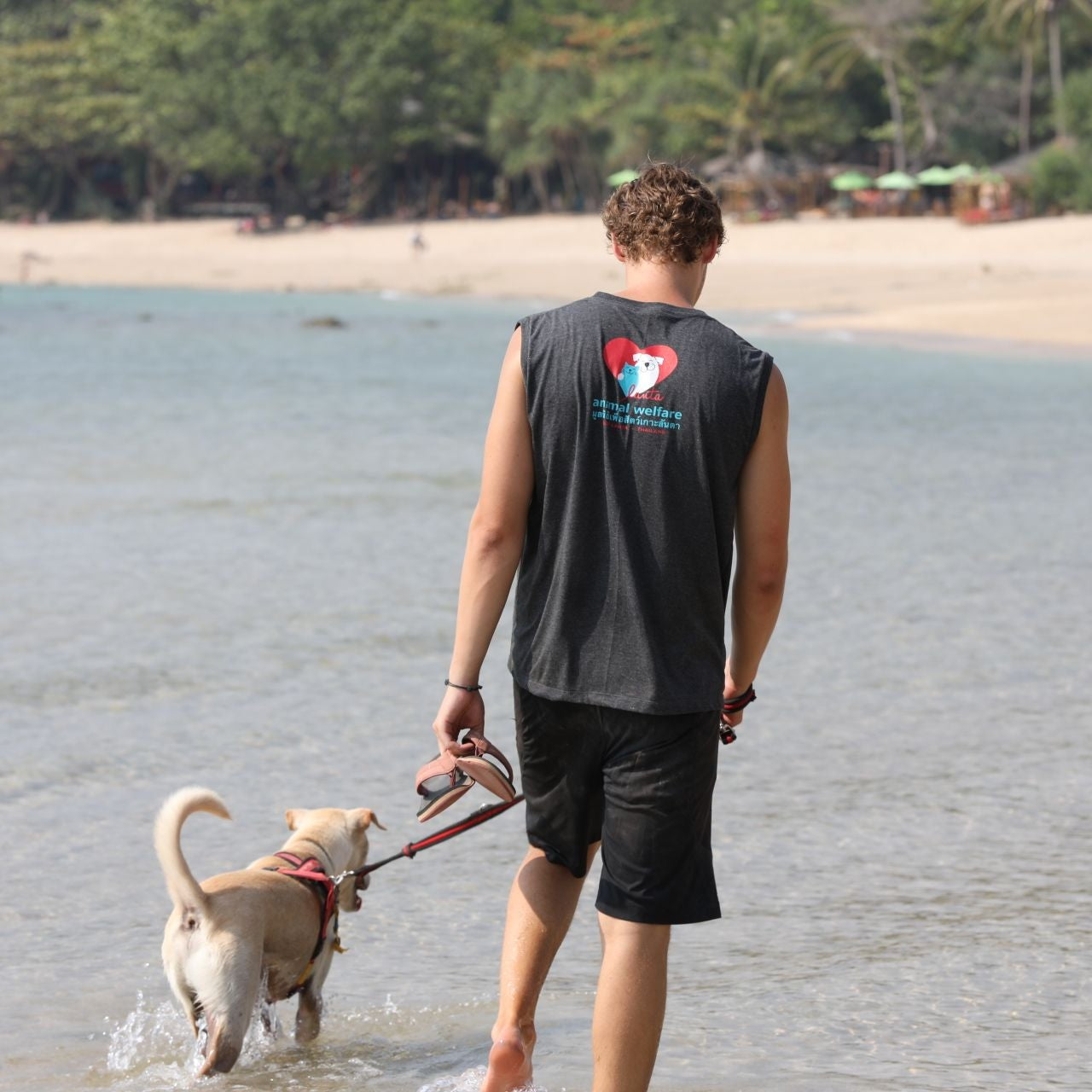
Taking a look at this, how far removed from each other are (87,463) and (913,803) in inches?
421

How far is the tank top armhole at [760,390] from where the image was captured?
2947 mm

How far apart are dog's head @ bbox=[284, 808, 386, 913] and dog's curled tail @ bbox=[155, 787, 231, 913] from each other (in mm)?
724

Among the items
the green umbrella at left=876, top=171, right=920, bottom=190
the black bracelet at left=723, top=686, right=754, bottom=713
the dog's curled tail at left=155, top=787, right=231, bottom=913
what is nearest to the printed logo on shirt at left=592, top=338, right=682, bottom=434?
the black bracelet at left=723, top=686, right=754, bottom=713

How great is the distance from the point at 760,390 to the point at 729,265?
133 feet

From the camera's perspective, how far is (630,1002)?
3.11 metres

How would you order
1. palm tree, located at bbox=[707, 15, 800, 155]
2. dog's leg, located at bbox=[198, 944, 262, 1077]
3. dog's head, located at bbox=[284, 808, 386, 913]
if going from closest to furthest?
1. dog's leg, located at bbox=[198, 944, 262, 1077]
2. dog's head, located at bbox=[284, 808, 386, 913]
3. palm tree, located at bbox=[707, 15, 800, 155]

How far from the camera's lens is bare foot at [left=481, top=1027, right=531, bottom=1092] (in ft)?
10.7

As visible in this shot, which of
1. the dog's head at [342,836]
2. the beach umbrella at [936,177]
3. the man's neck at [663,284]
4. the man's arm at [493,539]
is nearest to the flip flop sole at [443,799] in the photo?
the man's arm at [493,539]

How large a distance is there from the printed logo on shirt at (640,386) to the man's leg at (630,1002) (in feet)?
3.10

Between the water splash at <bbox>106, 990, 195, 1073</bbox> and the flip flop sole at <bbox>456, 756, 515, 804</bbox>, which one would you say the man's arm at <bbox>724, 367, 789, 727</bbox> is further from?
the water splash at <bbox>106, 990, 195, 1073</bbox>

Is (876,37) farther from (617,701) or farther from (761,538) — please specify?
(617,701)

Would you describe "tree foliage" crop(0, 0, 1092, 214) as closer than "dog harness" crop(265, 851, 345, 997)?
No

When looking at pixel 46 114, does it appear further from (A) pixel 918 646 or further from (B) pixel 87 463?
(A) pixel 918 646

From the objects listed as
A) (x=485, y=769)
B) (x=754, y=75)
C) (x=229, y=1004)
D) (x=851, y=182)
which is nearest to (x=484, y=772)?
(x=485, y=769)
